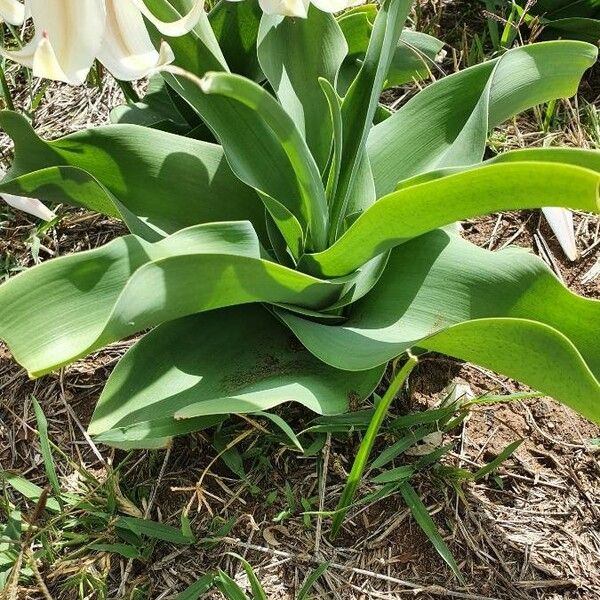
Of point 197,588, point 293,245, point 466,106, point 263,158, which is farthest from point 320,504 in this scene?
point 466,106

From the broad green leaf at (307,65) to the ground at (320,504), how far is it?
1.49ft

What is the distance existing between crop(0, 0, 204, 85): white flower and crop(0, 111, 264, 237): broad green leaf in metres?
0.34

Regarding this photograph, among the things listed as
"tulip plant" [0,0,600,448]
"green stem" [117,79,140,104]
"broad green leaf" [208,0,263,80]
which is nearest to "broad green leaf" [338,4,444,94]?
"tulip plant" [0,0,600,448]

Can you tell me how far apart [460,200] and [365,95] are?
32cm

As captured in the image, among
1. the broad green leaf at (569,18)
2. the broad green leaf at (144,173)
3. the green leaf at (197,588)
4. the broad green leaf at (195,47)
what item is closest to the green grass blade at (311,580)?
the green leaf at (197,588)

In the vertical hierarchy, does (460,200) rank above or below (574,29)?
above

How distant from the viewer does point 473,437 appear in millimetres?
1312

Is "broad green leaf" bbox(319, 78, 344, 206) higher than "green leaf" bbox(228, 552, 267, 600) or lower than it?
higher

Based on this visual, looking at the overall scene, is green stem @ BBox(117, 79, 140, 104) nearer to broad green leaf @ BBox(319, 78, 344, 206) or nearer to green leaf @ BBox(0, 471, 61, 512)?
broad green leaf @ BBox(319, 78, 344, 206)

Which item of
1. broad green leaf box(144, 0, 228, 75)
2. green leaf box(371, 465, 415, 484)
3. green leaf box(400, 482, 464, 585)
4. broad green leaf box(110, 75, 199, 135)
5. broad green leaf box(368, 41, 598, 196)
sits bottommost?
green leaf box(400, 482, 464, 585)

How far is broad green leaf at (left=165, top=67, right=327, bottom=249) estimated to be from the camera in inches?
41.0

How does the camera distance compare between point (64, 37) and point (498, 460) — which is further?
point (498, 460)

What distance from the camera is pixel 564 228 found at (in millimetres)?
1500

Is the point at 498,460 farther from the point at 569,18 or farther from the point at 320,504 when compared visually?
the point at 569,18
